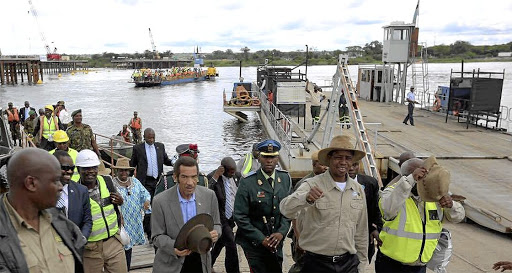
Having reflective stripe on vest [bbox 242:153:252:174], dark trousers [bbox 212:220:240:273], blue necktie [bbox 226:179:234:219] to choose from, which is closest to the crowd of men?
blue necktie [bbox 226:179:234:219]

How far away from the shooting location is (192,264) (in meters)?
3.67

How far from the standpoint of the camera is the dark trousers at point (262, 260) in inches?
170

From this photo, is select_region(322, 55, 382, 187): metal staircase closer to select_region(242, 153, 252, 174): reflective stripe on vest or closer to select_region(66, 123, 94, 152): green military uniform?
select_region(242, 153, 252, 174): reflective stripe on vest

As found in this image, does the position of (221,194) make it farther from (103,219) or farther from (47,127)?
(47,127)

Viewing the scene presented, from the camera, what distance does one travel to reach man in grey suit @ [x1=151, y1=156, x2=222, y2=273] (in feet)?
11.8

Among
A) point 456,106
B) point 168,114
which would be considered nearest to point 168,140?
point 168,114

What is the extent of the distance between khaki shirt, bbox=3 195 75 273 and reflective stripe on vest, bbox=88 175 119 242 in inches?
67.9

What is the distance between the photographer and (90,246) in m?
4.07

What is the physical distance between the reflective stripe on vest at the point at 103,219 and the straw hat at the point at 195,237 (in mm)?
1069

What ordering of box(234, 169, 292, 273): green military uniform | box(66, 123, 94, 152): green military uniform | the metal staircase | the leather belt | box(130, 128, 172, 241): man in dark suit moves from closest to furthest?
the leather belt → box(234, 169, 292, 273): green military uniform → box(130, 128, 172, 241): man in dark suit → box(66, 123, 94, 152): green military uniform → the metal staircase

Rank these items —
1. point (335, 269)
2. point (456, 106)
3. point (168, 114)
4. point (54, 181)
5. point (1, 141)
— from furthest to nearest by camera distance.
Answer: point (168, 114) → point (456, 106) → point (1, 141) → point (335, 269) → point (54, 181)

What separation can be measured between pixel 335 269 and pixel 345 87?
27.7 ft

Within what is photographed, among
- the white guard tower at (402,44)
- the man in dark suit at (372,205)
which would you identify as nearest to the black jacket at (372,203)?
the man in dark suit at (372,205)

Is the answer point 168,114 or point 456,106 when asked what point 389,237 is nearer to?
point 456,106
